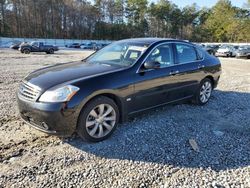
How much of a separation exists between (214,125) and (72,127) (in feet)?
8.89

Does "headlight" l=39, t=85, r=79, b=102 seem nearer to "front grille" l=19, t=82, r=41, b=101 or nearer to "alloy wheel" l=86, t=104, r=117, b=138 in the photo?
"front grille" l=19, t=82, r=41, b=101

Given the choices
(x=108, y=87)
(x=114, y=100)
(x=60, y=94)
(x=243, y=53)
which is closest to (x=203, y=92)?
(x=114, y=100)

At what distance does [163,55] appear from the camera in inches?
183

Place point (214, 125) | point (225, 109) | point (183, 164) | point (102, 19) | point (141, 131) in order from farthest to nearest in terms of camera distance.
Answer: point (102, 19) → point (225, 109) → point (214, 125) → point (141, 131) → point (183, 164)

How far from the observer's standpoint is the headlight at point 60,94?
3289mm

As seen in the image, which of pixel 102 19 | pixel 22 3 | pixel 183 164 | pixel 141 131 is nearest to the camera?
pixel 183 164

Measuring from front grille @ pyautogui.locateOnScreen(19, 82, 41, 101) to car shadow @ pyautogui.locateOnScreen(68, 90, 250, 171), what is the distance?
890 mm

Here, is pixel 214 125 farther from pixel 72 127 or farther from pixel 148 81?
pixel 72 127

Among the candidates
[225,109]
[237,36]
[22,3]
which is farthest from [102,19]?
[225,109]

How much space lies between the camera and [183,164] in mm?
3209

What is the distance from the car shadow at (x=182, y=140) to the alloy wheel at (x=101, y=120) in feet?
0.55

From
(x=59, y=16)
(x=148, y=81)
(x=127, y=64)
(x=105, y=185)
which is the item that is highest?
(x=59, y=16)

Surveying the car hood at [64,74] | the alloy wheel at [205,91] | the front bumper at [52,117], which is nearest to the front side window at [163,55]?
the car hood at [64,74]

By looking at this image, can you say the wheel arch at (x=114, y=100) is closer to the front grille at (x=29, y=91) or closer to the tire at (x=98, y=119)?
the tire at (x=98, y=119)
